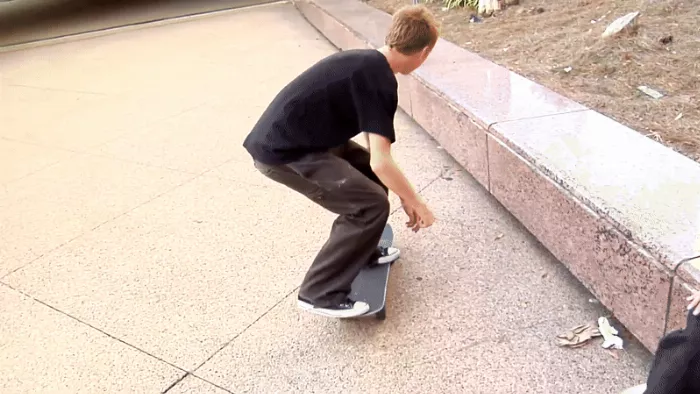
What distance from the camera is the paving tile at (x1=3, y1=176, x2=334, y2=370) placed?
2973 mm

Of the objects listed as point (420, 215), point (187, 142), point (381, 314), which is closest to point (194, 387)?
point (381, 314)

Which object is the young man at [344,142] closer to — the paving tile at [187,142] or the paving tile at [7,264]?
the paving tile at [7,264]

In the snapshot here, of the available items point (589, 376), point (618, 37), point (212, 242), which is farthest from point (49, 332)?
point (618, 37)

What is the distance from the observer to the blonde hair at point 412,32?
8.31 ft

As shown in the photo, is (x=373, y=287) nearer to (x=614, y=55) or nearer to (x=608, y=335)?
(x=608, y=335)

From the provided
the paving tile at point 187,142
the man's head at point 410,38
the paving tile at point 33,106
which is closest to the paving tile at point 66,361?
the man's head at point 410,38

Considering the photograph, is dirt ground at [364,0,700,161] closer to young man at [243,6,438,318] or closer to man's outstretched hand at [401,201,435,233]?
man's outstretched hand at [401,201,435,233]

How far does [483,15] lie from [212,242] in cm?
484

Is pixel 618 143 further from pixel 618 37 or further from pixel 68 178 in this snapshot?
pixel 68 178

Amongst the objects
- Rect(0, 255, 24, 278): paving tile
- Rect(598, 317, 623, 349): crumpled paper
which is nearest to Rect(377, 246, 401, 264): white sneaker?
Rect(598, 317, 623, 349): crumpled paper

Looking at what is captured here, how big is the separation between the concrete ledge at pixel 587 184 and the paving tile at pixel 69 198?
226 centimetres

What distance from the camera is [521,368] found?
2508mm

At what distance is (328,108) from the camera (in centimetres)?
261

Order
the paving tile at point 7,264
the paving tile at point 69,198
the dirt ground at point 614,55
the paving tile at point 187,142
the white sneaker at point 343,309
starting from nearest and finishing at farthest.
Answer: the white sneaker at point 343,309 → the paving tile at point 7,264 → the dirt ground at point 614,55 → the paving tile at point 69,198 → the paving tile at point 187,142
